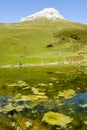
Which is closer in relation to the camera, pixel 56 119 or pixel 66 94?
pixel 56 119

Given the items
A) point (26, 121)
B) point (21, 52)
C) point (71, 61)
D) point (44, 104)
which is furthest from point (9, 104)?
point (21, 52)

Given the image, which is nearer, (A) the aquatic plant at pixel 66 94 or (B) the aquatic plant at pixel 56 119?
(B) the aquatic plant at pixel 56 119

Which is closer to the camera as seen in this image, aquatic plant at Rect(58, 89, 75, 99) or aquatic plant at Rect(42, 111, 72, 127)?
aquatic plant at Rect(42, 111, 72, 127)

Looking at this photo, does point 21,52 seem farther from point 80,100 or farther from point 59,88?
point 80,100

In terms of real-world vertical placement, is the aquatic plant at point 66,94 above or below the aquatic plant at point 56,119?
below

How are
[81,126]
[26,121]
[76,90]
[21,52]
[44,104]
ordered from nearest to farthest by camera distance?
[81,126]
[26,121]
[44,104]
[76,90]
[21,52]

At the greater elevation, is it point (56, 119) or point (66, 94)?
point (56, 119)

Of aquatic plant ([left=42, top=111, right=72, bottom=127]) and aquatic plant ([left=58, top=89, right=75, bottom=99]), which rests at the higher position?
aquatic plant ([left=42, top=111, right=72, bottom=127])

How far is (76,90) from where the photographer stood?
52.0m

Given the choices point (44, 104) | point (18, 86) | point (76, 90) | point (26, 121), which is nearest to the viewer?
point (26, 121)

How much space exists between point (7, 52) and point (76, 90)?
129 metres

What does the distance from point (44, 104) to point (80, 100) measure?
6.51 m

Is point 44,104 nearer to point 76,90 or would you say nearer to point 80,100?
point 80,100

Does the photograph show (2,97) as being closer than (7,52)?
Yes
